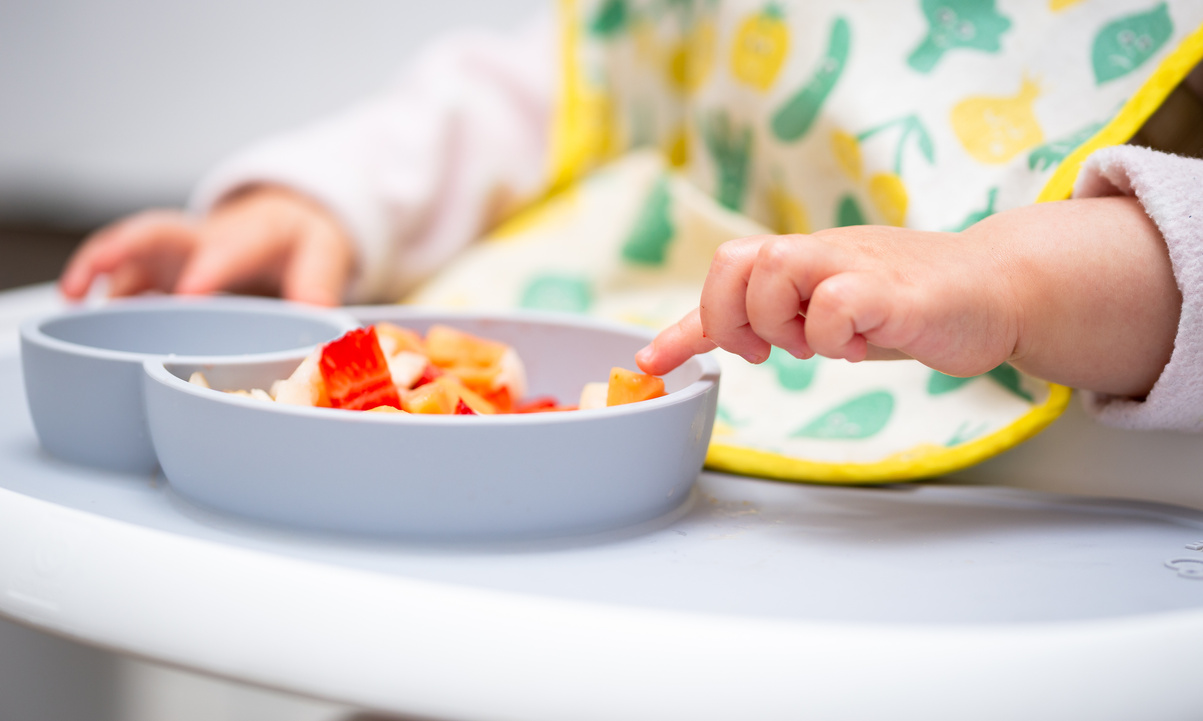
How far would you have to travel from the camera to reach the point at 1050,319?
35 centimetres

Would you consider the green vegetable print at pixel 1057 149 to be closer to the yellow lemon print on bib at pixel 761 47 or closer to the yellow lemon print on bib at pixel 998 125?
the yellow lemon print on bib at pixel 998 125

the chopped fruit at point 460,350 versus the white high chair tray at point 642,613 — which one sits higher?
the chopped fruit at point 460,350

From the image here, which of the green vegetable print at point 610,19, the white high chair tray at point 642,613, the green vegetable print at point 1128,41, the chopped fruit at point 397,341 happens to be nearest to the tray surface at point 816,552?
the white high chair tray at point 642,613

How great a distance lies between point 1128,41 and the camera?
18.1 inches

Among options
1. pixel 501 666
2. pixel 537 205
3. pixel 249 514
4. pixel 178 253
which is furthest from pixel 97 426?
pixel 537 205

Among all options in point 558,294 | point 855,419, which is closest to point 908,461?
point 855,419

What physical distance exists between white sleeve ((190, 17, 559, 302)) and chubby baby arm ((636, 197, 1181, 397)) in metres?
0.43

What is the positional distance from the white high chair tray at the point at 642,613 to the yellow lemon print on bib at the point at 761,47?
0.34 metres

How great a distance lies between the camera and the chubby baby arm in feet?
1.01

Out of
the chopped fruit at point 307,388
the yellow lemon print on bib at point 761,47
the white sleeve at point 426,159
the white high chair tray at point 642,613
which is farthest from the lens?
the white sleeve at point 426,159

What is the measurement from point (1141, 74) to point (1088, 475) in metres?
0.19

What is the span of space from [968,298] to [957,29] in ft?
0.85

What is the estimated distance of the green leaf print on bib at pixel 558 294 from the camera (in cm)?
65

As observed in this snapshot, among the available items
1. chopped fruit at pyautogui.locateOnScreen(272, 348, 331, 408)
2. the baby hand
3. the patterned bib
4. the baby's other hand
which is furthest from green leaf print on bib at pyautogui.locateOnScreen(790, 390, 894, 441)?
the baby's other hand
